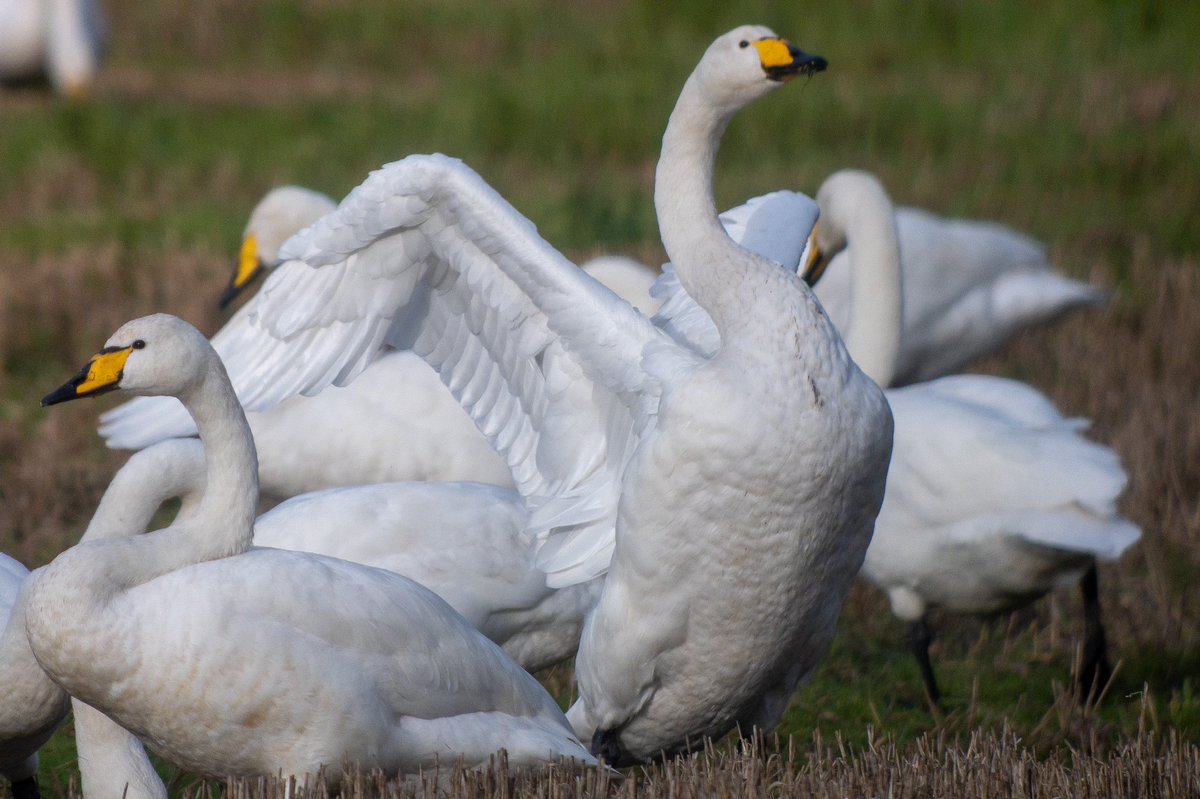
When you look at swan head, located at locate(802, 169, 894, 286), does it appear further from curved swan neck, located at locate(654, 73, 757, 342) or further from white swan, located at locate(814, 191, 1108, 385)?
curved swan neck, located at locate(654, 73, 757, 342)

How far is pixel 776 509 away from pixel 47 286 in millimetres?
6283

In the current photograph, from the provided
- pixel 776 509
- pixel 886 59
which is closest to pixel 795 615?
pixel 776 509

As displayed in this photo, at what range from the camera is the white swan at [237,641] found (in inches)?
140

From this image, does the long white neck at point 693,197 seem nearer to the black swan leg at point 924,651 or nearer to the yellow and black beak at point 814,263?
the black swan leg at point 924,651

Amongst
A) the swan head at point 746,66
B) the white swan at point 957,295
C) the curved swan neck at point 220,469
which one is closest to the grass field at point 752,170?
the white swan at point 957,295

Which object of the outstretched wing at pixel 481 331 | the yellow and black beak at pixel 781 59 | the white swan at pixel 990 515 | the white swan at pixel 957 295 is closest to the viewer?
the yellow and black beak at pixel 781 59

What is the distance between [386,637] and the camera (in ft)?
12.9

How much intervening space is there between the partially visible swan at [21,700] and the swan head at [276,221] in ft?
12.0

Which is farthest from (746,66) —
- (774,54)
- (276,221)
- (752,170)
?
(752,170)

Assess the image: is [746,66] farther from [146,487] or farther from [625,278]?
[625,278]

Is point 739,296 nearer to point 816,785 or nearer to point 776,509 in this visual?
point 776,509

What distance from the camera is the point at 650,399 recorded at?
4.40 m

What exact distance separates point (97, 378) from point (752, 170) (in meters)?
9.02

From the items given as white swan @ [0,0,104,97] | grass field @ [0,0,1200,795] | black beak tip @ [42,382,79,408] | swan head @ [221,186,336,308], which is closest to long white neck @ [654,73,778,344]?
grass field @ [0,0,1200,795]
